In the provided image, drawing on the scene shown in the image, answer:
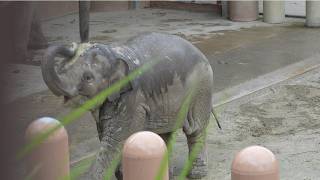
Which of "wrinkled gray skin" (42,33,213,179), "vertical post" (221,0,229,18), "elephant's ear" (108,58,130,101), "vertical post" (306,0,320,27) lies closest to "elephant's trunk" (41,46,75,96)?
"wrinkled gray skin" (42,33,213,179)

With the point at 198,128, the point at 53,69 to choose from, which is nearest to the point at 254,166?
the point at 53,69

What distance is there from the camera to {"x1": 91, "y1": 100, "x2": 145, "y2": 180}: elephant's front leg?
3.86 metres

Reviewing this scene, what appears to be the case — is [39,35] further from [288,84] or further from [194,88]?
[194,88]

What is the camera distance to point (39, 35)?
9.37 m

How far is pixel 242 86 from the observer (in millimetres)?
7246

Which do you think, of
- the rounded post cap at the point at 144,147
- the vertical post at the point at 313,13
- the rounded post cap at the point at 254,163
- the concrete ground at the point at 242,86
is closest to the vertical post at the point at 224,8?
the concrete ground at the point at 242,86

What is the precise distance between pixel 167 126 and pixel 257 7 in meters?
7.88

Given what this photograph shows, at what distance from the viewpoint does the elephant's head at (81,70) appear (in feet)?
11.4

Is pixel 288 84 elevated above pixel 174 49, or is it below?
below

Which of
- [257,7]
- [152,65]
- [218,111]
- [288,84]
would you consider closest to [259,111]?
[218,111]

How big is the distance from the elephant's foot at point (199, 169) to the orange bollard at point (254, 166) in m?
2.08

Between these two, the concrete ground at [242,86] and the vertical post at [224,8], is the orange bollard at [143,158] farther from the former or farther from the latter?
the vertical post at [224,8]

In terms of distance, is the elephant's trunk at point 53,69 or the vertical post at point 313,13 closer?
the elephant's trunk at point 53,69

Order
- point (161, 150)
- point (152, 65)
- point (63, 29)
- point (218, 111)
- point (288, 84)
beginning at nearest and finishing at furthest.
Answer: point (161, 150), point (152, 65), point (218, 111), point (288, 84), point (63, 29)
